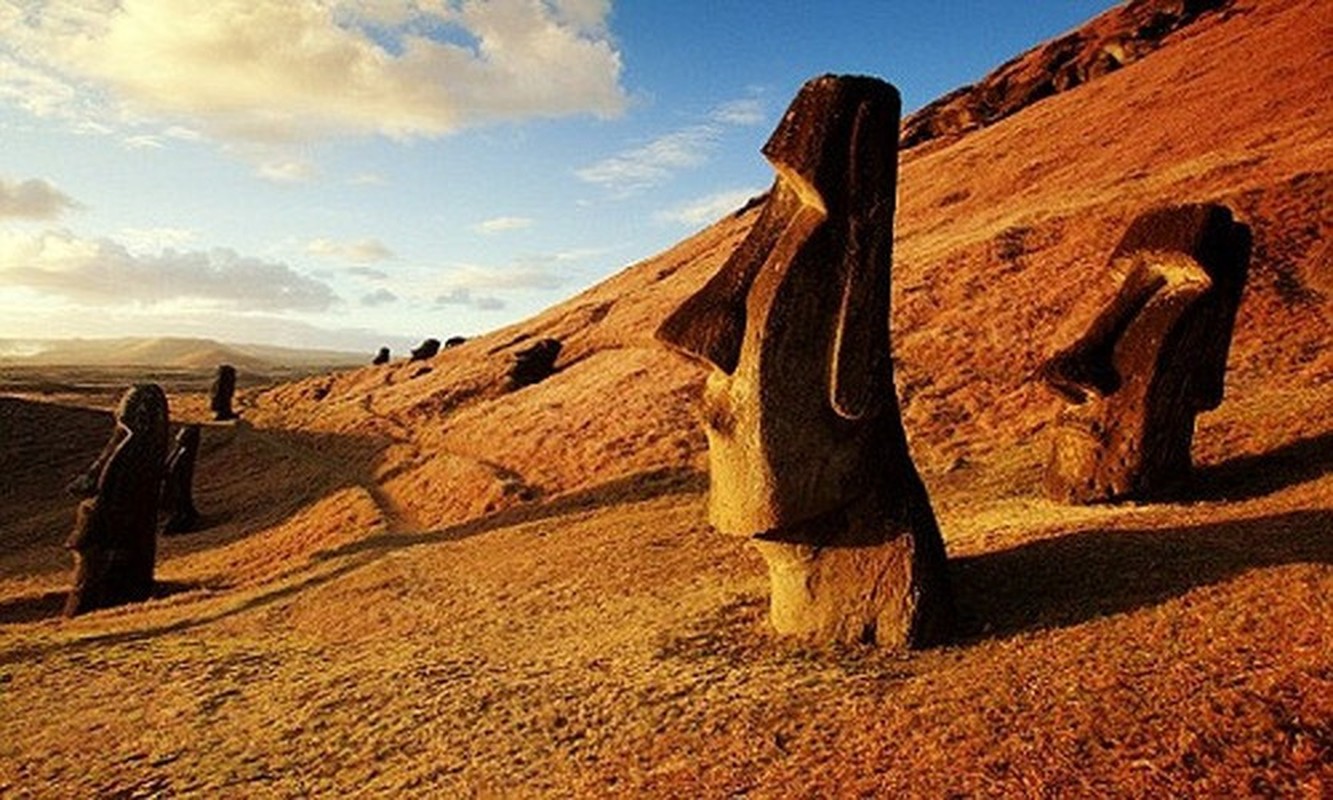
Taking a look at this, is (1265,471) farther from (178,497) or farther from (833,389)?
(178,497)

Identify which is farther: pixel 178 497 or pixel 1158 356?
pixel 178 497

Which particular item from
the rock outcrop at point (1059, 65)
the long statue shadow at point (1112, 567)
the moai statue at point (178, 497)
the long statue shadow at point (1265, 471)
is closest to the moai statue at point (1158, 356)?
the long statue shadow at point (1265, 471)

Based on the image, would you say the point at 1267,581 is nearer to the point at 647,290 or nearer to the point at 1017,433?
the point at 1017,433

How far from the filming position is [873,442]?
27.1ft

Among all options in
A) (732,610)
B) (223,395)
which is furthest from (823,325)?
(223,395)

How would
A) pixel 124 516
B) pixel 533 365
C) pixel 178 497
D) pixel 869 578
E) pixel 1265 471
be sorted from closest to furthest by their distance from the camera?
pixel 869 578 → pixel 1265 471 → pixel 124 516 → pixel 178 497 → pixel 533 365

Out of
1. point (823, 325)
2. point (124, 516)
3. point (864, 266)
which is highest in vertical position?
point (864, 266)

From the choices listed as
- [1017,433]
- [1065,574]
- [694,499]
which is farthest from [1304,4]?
[1065,574]

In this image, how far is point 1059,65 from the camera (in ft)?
225

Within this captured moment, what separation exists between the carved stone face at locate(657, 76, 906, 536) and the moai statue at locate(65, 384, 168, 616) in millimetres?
15000

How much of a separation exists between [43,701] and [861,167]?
1101cm

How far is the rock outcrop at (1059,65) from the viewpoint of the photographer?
63.1m

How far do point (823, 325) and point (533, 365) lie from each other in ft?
106

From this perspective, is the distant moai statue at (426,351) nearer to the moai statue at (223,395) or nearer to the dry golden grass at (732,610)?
the moai statue at (223,395)
